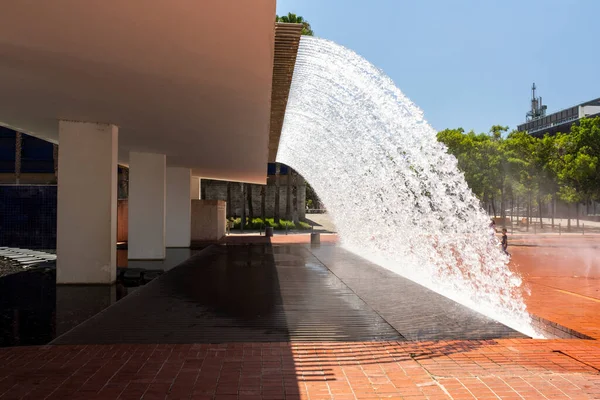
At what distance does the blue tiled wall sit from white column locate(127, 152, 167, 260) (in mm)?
4422

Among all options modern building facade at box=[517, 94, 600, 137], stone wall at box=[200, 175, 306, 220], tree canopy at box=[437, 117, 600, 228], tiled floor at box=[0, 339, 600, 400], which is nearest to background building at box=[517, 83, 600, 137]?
modern building facade at box=[517, 94, 600, 137]

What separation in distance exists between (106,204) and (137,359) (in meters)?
5.73

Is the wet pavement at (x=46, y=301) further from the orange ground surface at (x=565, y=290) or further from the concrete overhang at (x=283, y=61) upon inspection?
the orange ground surface at (x=565, y=290)

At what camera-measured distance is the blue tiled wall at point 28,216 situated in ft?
57.3

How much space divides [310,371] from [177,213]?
1602 centimetres

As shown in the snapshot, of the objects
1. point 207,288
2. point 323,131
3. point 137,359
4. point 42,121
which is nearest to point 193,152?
point 323,131

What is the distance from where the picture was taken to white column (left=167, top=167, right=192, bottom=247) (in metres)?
19.5

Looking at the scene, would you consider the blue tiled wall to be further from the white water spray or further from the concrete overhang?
the concrete overhang

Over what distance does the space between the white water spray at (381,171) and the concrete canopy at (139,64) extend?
2392 mm

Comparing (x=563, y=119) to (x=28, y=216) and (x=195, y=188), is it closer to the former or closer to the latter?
(x=195, y=188)

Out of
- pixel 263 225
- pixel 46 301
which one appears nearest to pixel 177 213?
pixel 46 301

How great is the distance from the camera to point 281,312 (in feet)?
23.0

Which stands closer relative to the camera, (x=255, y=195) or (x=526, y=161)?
(x=526, y=161)

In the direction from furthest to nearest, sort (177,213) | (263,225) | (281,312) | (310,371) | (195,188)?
(263,225), (195,188), (177,213), (281,312), (310,371)
